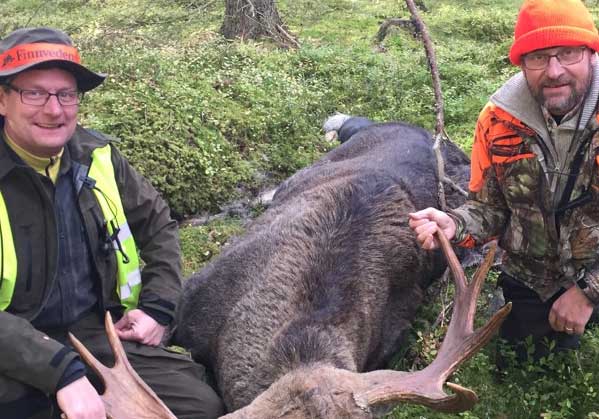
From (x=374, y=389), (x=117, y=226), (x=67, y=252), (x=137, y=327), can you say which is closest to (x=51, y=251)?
(x=67, y=252)

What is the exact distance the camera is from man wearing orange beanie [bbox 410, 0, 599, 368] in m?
4.14

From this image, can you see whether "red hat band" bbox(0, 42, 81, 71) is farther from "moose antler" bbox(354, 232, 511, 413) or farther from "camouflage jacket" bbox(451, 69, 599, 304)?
"camouflage jacket" bbox(451, 69, 599, 304)

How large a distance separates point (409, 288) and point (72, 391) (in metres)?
2.77

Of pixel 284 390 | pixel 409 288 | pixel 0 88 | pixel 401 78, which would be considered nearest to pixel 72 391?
pixel 284 390

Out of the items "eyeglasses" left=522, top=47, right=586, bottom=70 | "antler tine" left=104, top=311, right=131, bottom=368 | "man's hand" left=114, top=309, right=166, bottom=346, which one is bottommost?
"man's hand" left=114, top=309, right=166, bottom=346

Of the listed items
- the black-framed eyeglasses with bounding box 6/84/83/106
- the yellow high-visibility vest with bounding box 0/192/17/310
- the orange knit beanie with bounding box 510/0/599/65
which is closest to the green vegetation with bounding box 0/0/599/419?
the orange knit beanie with bounding box 510/0/599/65

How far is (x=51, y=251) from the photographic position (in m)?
4.05

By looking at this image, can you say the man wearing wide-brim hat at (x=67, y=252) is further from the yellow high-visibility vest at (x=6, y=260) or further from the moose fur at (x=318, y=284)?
the moose fur at (x=318, y=284)

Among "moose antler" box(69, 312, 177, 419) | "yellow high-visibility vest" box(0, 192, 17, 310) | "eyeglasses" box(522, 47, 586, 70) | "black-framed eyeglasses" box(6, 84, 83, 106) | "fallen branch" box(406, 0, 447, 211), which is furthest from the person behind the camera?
"fallen branch" box(406, 0, 447, 211)

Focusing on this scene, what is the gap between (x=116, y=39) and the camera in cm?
1162

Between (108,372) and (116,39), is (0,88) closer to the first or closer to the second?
(108,372)

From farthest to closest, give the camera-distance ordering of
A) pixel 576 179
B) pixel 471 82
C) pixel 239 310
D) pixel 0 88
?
pixel 471 82
pixel 239 310
pixel 576 179
pixel 0 88

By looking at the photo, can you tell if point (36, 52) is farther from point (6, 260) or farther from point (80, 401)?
point (80, 401)

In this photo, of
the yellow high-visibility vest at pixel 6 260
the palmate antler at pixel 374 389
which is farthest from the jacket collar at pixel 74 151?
the palmate antler at pixel 374 389
